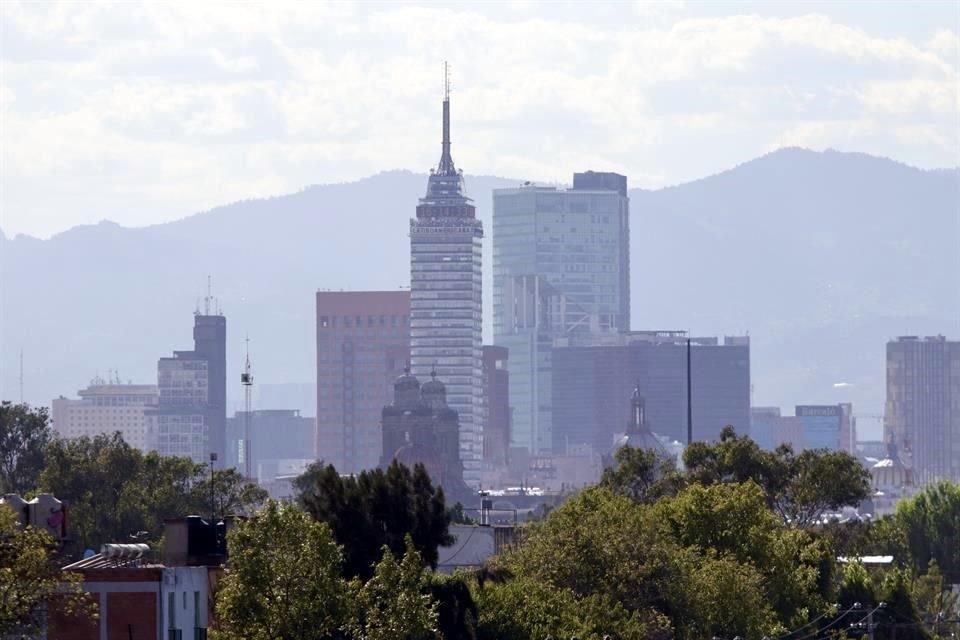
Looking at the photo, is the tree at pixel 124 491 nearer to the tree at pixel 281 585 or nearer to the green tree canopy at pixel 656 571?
the green tree canopy at pixel 656 571

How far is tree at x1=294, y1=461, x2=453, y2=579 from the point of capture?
252 ft

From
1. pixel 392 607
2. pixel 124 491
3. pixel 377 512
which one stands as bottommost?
pixel 392 607

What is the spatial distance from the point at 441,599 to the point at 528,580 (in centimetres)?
667

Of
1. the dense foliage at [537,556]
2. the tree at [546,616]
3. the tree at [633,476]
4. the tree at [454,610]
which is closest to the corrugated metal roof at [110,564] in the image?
the dense foliage at [537,556]

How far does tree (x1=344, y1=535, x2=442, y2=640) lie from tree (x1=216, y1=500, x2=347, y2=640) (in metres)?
0.56

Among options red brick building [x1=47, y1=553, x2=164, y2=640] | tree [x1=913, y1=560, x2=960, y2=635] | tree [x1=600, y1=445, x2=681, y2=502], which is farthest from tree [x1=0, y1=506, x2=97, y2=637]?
tree [x1=600, y1=445, x2=681, y2=502]

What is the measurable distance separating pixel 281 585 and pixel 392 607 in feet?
8.33

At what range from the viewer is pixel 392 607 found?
60.2 metres

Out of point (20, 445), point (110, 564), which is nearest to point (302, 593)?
point (110, 564)

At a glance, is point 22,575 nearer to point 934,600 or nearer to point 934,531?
point 934,600

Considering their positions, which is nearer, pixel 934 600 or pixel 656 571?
pixel 656 571

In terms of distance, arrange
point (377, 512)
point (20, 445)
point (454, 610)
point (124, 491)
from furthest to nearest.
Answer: point (20, 445)
point (124, 491)
point (377, 512)
point (454, 610)

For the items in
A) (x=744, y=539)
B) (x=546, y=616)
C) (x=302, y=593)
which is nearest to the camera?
(x=302, y=593)

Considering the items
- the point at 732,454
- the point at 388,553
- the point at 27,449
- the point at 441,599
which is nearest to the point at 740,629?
the point at 441,599
